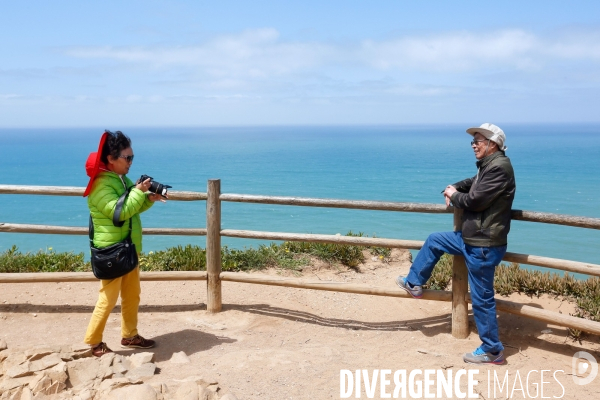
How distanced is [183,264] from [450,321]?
3718mm

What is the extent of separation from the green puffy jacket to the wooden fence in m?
0.98

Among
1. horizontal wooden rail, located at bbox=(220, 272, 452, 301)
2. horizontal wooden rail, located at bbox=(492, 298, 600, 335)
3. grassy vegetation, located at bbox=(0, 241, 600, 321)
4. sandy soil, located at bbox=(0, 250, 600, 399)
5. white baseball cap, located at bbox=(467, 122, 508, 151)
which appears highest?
white baseball cap, located at bbox=(467, 122, 508, 151)

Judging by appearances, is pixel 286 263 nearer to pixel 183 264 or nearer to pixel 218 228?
pixel 183 264

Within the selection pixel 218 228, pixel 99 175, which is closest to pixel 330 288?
pixel 218 228

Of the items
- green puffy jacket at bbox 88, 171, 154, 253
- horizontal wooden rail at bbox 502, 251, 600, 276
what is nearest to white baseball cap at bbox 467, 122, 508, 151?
horizontal wooden rail at bbox 502, 251, 600, 276

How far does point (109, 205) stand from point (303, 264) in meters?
4.35

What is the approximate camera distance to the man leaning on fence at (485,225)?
15.1 feet

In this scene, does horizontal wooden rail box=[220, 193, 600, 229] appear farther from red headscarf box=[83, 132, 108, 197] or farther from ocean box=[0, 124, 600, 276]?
ocean box=[0, 124, 600, 276]

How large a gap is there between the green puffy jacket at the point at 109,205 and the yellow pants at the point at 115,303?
15.8 inches

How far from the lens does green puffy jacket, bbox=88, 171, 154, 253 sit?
4449 millimetres

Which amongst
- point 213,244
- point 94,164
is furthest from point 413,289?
point 94,164

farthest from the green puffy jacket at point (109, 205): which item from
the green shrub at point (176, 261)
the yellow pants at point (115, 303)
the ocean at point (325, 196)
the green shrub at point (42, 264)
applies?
the ocean at point (325, 196)

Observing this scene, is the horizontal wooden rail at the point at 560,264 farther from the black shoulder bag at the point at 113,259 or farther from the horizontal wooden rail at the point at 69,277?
the black shoulder bag at the point at 113,259

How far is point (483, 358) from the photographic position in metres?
4.88
